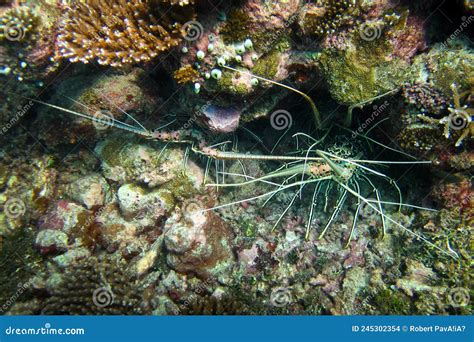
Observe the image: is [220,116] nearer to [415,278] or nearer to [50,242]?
[50,242]

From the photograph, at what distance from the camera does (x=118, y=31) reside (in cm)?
383

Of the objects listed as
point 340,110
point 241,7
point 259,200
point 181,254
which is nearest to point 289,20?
point 241,7

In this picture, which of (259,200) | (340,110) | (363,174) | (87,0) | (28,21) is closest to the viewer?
(28,21)

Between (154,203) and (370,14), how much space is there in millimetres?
4254

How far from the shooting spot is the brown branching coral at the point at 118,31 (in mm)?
3723

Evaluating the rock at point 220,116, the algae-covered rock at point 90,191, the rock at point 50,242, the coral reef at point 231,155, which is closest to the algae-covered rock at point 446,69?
the coral reef at point 231,155

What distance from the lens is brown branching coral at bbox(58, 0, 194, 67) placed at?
3723mm

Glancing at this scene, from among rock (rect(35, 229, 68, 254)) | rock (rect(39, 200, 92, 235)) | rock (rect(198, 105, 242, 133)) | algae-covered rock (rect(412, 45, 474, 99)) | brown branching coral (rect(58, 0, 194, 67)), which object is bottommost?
rock (rect(35, 229, 68, 254))

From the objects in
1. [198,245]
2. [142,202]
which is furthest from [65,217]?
[198,245]

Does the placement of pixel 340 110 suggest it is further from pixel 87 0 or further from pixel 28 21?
pixel 28 21

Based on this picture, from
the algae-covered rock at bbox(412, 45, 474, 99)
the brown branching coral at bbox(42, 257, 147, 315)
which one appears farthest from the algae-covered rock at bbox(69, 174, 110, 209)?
the algae-covered rock at bbox(412, 45, 474, 99)

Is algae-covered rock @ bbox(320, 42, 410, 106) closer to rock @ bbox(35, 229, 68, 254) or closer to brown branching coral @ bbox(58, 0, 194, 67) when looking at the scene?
brown branching coral @ bbox(58, 0, 194, 67)

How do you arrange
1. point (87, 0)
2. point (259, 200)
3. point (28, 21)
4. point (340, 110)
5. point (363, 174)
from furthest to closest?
point (259, 200)
point (363, 174)
point (340, 110)
point (87, 0)
point (28, 21)

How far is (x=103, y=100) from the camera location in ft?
15.0
